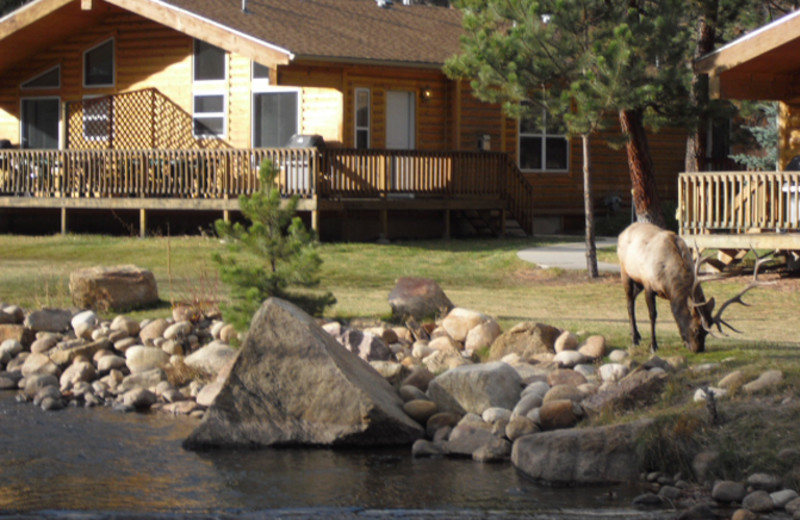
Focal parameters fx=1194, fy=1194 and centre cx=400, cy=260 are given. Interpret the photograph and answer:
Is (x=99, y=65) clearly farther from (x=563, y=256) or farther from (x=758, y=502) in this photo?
(x=758, y=502)

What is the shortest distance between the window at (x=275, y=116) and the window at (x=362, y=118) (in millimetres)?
1189

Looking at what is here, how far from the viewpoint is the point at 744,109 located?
21047 mm

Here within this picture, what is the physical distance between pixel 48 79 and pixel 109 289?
13182 mm

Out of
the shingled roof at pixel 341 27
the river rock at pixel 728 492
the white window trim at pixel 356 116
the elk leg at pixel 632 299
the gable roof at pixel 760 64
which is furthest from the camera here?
the white window trim at pixel 356 116

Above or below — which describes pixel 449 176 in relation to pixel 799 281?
above

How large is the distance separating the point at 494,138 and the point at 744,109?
6343 mm

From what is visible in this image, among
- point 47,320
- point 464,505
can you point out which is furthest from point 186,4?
point 464,505

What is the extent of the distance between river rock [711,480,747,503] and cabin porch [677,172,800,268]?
8342mm

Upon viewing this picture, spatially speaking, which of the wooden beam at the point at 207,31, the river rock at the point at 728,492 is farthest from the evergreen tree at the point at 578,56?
the river rock at the point at 728,492

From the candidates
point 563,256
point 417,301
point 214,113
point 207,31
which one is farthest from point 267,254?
point 214,113

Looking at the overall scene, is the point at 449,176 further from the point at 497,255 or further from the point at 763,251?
the point at 763,251

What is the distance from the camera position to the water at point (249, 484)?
8148 mm

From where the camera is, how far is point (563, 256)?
20.2m

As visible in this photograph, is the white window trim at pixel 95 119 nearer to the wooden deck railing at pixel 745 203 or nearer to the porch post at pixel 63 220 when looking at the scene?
the porch post at pixel 63 220
